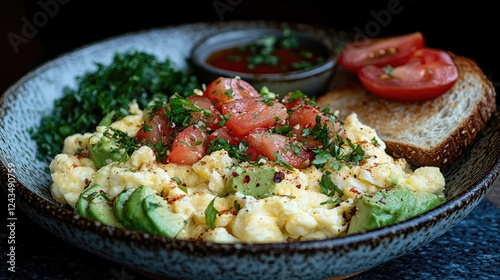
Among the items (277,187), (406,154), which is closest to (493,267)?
(406,154)

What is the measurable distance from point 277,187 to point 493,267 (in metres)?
1.19

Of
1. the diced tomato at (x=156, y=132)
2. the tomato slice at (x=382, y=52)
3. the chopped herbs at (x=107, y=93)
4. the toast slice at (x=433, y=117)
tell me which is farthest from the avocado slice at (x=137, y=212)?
the tomato slice at (x=382, y=52)

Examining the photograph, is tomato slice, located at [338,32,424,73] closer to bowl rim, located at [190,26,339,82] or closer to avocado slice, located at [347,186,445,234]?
bowl rim, located at [190,26,339,82]

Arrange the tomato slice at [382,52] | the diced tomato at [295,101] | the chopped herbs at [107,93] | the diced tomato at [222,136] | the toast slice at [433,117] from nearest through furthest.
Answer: the diced tomato at [222,136]
the diced tomato at [295,101]
the toast slice at [433,117]
the chopped herbs at [107,93]
the tomato slice at [382,52]

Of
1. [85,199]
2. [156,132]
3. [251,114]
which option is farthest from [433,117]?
[85,199]

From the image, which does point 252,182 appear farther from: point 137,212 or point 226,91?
point 226,91

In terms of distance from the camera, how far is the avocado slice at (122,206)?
2.61 m

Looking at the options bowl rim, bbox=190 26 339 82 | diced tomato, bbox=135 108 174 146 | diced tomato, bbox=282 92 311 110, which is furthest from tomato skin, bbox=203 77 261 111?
bowl rim, bbox=190 26 339 82

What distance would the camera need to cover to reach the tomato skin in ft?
10.9

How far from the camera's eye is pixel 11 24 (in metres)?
5.79

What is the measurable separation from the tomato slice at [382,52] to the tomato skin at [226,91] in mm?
1214

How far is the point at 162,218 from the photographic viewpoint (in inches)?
99.5

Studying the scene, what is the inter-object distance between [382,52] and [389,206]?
2007mm

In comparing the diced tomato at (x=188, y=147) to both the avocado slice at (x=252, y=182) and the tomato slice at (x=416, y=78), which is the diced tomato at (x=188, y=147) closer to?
the avocado slice at (x=252, y=182)
